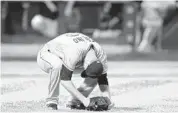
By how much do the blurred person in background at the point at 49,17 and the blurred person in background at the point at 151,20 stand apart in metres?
2.38

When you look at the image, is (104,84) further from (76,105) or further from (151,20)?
(151,20)

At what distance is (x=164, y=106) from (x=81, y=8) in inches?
357

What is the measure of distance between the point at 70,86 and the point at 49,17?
30.7ft

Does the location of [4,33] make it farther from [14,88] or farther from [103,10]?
[14,88]

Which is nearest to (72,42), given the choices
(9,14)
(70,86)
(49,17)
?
(70,86)

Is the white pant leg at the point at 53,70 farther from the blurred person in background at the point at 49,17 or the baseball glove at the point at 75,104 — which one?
the blurred person in background at the point at 49,17

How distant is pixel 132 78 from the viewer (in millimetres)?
10133

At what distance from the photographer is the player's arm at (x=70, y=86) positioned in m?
6.25

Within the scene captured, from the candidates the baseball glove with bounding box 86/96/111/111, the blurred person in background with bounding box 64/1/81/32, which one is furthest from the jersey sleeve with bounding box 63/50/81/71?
the blurred person in background with bounding box 64/1/81/32

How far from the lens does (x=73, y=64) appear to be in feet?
20.4

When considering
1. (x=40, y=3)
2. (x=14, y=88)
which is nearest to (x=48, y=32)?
(x=40, y=3)

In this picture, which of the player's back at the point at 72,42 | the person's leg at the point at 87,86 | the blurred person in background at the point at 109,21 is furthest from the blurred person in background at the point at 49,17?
the player's back at the point at 72,42

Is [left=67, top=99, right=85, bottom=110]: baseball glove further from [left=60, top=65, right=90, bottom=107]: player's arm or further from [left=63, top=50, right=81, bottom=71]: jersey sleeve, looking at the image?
[left=63, top=50, right=81, bottom=71]: jersey sleeve

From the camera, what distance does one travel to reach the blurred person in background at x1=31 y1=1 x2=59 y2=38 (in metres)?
15.3
